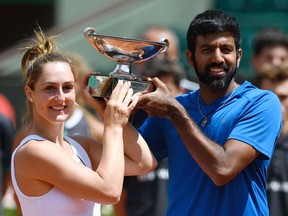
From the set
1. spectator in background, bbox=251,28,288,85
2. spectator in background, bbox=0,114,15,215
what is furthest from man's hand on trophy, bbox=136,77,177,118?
spectator in background, bbox=251,28,288,85

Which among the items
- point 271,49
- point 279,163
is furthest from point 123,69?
point 271,49

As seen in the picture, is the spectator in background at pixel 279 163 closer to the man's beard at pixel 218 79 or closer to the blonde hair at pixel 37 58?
the man's beard at pixel 218 79

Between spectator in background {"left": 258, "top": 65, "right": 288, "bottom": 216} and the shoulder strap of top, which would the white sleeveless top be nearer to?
the shoulder strap of top

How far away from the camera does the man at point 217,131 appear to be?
12.9 feet

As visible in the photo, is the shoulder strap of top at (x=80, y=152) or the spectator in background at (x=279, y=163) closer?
the shoulder strap of top at (x=80, y=152)

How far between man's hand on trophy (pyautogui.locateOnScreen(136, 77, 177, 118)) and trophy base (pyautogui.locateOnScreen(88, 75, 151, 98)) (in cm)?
3

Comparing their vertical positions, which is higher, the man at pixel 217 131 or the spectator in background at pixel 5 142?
the man at pixel 217 131

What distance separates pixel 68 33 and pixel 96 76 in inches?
253

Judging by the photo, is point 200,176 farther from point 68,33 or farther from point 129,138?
point 68,33

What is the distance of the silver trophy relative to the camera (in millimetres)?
3934

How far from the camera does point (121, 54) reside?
4.04m

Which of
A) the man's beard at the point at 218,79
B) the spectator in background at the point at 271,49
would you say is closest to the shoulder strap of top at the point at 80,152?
the man's beard at the point at 218,79

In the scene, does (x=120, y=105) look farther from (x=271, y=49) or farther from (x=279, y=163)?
(x=271, y=49)

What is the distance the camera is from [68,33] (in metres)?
10.3
